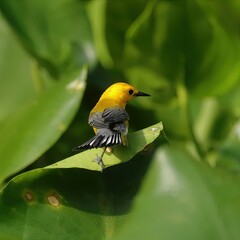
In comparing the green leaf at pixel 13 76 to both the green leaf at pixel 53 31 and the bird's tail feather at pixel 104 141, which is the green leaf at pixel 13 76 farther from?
the bird's tail feather at pixel 104 141

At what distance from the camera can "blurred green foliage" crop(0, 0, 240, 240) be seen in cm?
79

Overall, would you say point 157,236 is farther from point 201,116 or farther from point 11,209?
point 201,116

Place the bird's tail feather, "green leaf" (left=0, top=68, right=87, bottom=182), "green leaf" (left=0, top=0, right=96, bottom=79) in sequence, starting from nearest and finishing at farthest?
the bird's tail feather, "green leaf" (left=0, top=68, right=87, bottom=182), "green leaf" (left=0, top=0, right=96, bottom=79)

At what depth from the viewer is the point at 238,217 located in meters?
0.79

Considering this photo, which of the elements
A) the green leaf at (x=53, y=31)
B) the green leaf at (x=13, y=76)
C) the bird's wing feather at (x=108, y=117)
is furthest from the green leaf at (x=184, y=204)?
the green leaf at (x=13, y=76)

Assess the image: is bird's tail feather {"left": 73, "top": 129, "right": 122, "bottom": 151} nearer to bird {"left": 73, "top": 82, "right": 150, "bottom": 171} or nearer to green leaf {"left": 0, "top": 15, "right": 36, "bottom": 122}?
bird {"left": 73, "top": 82, "right": 150, "bottom": 171}

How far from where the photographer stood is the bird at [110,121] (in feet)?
2.91

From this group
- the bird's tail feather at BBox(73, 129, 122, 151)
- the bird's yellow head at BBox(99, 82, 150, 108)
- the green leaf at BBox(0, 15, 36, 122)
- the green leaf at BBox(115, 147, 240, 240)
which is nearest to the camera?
the green leaf at BBox(115, 147, 240, 240)

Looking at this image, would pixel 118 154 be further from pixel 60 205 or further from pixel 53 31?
pixel 53 31

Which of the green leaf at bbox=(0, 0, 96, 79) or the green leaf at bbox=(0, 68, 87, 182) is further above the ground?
the green leaf at bbox=(0, 68, 87, 182)

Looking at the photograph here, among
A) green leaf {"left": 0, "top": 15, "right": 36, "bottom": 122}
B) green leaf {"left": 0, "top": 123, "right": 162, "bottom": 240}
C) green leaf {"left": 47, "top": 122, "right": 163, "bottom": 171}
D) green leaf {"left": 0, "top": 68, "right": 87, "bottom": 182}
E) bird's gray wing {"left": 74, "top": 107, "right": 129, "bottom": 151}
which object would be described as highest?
bird's gray wing {"left": 74, "top": 107, "right": 129, "bottom": 151}

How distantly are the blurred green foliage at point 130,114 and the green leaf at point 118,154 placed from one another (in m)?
0.03

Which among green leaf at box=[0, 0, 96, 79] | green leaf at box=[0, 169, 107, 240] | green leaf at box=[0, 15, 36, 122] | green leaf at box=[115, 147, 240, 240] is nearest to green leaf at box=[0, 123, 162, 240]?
green leaf at box=[0, 169, 107, 240]

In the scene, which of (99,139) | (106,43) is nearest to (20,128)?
(106,43)
